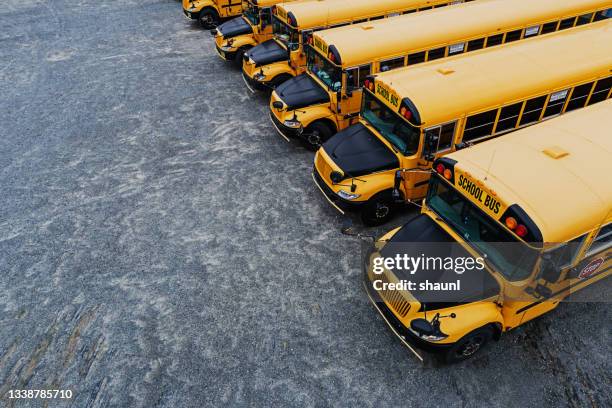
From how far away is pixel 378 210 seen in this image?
28.1 ft

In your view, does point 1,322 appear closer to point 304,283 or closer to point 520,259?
point 304,283

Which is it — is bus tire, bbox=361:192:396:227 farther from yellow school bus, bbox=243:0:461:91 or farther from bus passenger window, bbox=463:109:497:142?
yellow school bus, bbox=243:0:461:91

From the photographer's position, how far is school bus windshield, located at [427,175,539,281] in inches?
210

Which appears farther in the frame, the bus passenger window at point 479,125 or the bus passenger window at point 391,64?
the bus passenger window at point 391,64

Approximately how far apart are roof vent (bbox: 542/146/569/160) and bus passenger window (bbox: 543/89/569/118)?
2.94 meters

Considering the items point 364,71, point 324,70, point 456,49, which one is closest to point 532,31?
point 456,49

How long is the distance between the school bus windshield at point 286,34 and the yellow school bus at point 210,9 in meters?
5.98

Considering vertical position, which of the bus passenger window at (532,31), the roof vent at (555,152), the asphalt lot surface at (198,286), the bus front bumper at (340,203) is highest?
the roof vent at (555,152)

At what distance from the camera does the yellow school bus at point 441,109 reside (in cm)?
762

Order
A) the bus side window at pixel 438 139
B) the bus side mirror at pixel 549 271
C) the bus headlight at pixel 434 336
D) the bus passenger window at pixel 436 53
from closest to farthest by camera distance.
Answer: the bus side mirror at pixel 549 271, the bus headlight at pixel 434 336, the bus side window at pixel 438 139, the bus passenger window at pixel 436 53

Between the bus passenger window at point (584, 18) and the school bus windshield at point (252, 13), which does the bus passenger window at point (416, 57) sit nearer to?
the bus passenger window at point (584, 18)

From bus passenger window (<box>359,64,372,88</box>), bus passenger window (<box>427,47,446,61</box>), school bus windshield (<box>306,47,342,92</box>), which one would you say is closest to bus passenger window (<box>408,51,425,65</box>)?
bus passenger window (<box>427,47,446,61</box>)

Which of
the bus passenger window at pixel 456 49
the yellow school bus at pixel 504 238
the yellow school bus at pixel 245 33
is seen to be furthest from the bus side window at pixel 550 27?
the yellow school bus at pixel 245 33

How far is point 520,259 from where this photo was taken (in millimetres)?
5344
